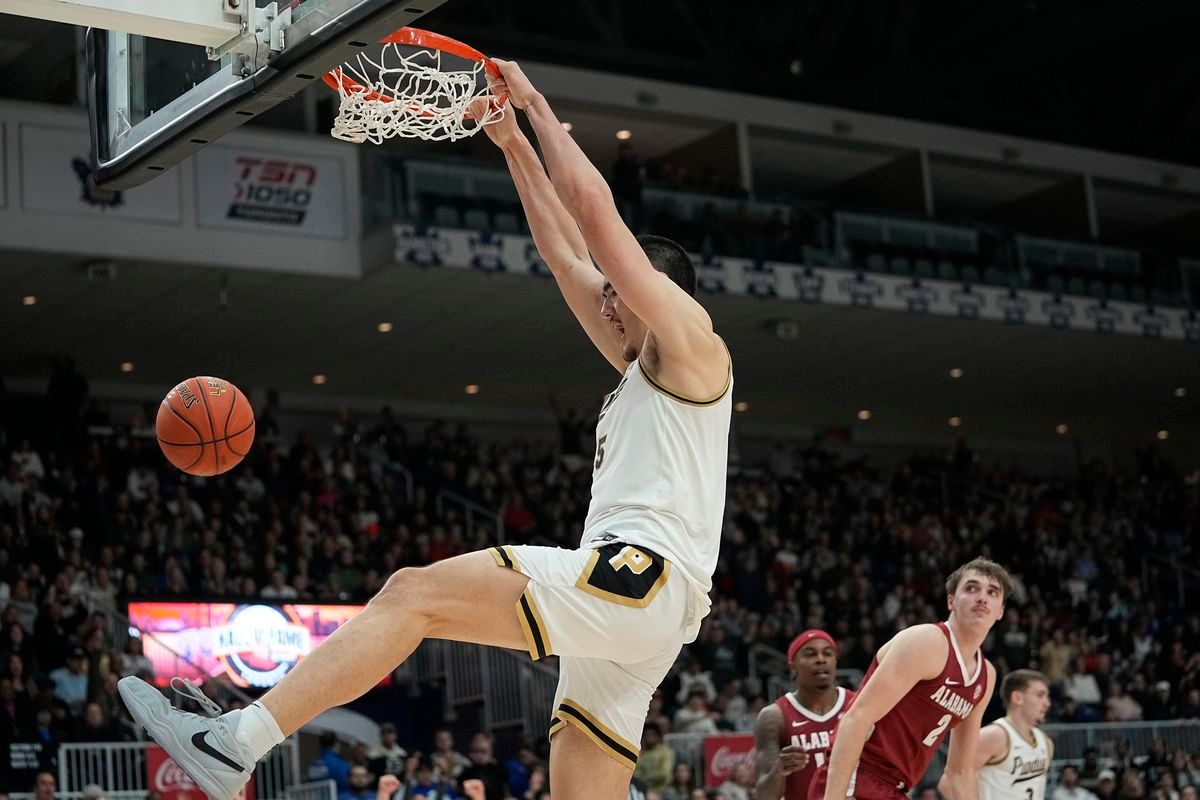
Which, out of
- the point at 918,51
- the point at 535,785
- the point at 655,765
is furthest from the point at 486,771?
the point at 918,51

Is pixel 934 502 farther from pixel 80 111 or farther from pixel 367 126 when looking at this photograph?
pixel 367 126

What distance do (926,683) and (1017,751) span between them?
2584 millimetres

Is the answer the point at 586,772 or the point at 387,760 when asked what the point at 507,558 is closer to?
the point at 586,772

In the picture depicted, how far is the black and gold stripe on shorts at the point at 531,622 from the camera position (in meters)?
5.50

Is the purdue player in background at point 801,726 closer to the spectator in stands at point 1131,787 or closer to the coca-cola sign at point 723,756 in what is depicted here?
the coca-cola sign at point 723,756

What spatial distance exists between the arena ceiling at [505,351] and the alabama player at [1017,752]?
1517 centimetres

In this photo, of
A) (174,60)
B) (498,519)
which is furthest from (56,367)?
(174,60)

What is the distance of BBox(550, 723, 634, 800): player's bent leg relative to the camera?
6.11 metres

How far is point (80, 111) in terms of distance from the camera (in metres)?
22.9

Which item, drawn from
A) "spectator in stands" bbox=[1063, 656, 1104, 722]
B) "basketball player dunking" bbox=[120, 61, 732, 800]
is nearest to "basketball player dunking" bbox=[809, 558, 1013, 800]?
"basketball player dunking" bbox=[120, 61, 732, 800]

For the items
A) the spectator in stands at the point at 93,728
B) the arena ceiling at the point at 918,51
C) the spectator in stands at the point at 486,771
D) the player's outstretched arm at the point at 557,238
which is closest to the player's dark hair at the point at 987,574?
the player's outstretched arm at the point at 557,238

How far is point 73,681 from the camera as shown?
57.6 feet

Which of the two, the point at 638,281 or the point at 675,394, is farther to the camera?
the point at 675,394

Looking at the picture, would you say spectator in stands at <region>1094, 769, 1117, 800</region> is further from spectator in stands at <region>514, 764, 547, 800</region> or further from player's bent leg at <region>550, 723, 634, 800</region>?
player's bent leg at <region>550, 723, 634, 800</region>
